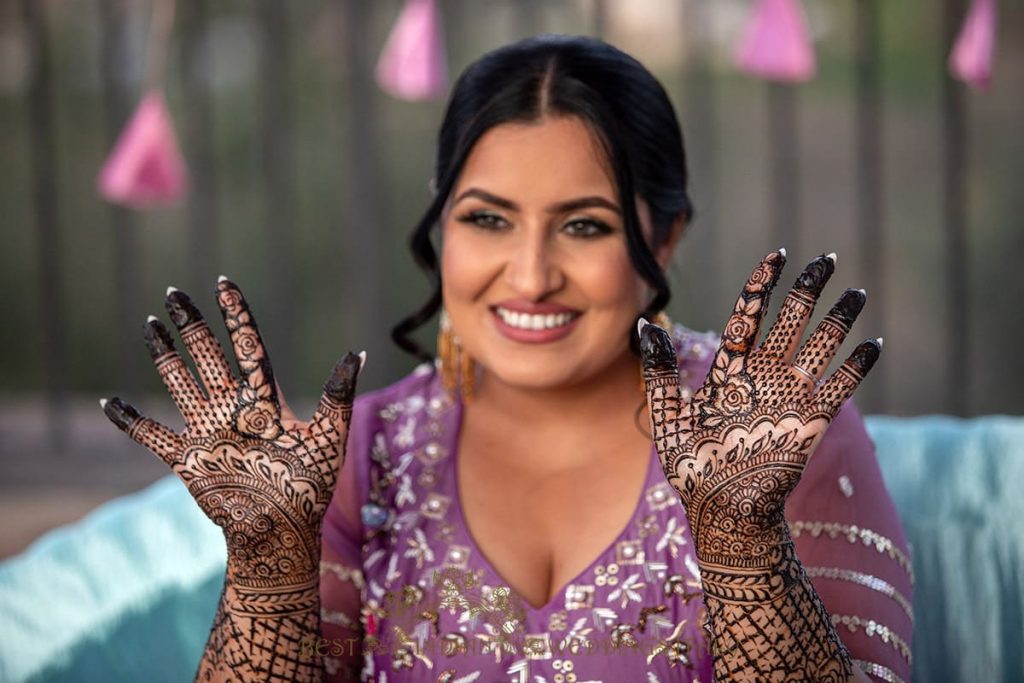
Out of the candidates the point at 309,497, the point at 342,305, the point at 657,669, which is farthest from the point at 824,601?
the point at 342,305

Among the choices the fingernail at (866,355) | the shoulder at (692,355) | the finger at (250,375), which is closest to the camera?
the fingernail at (866,355)

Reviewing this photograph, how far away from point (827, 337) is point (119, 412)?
0.83 meters

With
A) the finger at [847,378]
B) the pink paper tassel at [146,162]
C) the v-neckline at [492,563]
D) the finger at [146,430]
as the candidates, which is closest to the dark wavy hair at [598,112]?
the v-neckline at [492,563]

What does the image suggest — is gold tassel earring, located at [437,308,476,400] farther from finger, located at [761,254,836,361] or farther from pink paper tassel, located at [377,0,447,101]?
pink paper tassel, located at [377,0,447,101]

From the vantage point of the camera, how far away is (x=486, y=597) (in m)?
1.83

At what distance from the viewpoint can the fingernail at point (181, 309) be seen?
62.8 inches

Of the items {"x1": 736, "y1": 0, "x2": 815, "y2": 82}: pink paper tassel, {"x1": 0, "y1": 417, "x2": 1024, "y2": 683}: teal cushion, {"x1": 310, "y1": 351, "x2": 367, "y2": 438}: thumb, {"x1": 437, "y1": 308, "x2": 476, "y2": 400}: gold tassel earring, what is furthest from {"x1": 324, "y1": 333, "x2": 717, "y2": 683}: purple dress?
{"x1": 736, "y1": 0, "x2": 815, "y2": 82}: pink paper tassel

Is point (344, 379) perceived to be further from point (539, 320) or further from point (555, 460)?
point (555, 460)

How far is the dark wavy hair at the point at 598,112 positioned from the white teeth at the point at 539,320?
0.13 meters

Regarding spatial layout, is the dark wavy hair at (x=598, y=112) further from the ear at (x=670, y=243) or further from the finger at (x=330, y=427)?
the finger at (x=330, y=427)

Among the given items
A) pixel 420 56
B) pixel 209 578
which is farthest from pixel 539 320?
pixel 420 56

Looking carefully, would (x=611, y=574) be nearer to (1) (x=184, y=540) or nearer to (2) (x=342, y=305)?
(1) (x=184, y=540)

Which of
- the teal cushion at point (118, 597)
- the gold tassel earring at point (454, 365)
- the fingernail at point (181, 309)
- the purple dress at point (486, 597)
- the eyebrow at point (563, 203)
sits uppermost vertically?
the eyebrow at point (563, 203)

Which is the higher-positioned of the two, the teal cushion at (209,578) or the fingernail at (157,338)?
the fingernail at (157,338)
